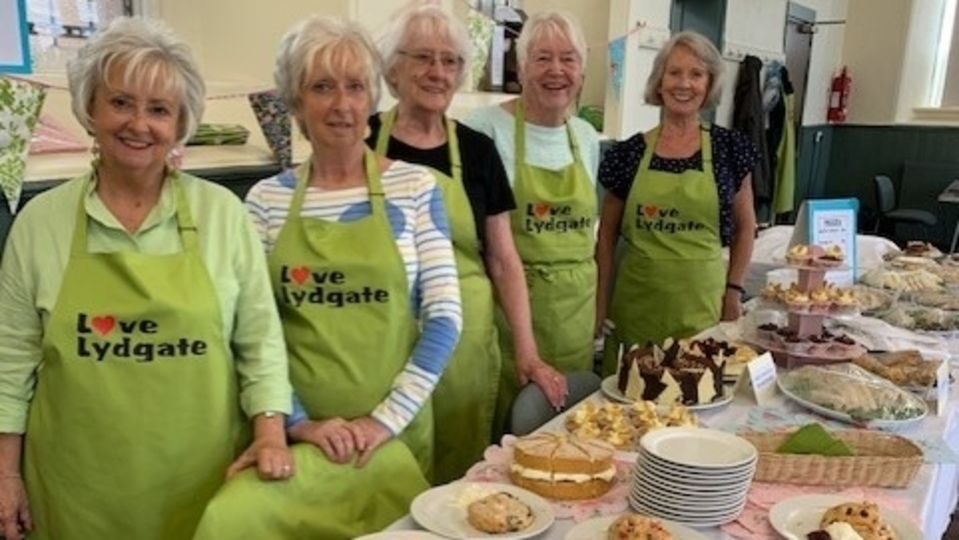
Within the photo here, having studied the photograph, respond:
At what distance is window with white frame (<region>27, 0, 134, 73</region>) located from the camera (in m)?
2.47

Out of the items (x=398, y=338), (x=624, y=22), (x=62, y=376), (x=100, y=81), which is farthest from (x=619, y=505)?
(x=624, y=22)

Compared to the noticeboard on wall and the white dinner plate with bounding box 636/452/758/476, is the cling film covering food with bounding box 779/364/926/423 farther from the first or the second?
the noticeboard on wall

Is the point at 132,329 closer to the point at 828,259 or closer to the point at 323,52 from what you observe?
the point at 323,52

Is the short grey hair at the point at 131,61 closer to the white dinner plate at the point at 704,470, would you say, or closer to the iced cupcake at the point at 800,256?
the white dinner plate at the point at 704,470

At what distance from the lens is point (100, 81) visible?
1.28m

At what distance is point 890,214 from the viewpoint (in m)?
6.80

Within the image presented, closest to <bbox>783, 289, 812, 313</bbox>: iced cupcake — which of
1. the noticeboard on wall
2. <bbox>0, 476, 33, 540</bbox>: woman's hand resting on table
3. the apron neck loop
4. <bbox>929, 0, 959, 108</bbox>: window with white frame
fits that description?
the apron neck loop

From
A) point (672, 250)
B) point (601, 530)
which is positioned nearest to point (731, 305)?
point (672, 250)

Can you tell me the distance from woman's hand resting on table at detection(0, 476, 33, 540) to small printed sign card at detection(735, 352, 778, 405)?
134cm

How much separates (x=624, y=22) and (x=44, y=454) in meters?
3.44

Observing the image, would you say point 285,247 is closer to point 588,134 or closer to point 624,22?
point 588,134

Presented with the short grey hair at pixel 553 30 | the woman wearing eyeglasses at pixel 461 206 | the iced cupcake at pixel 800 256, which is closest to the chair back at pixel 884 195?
the iced cupcake at pixel 800 256

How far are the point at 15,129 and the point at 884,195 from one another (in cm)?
657

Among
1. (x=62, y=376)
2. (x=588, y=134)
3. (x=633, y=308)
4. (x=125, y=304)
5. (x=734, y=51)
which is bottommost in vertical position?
(x=633, y=308)
